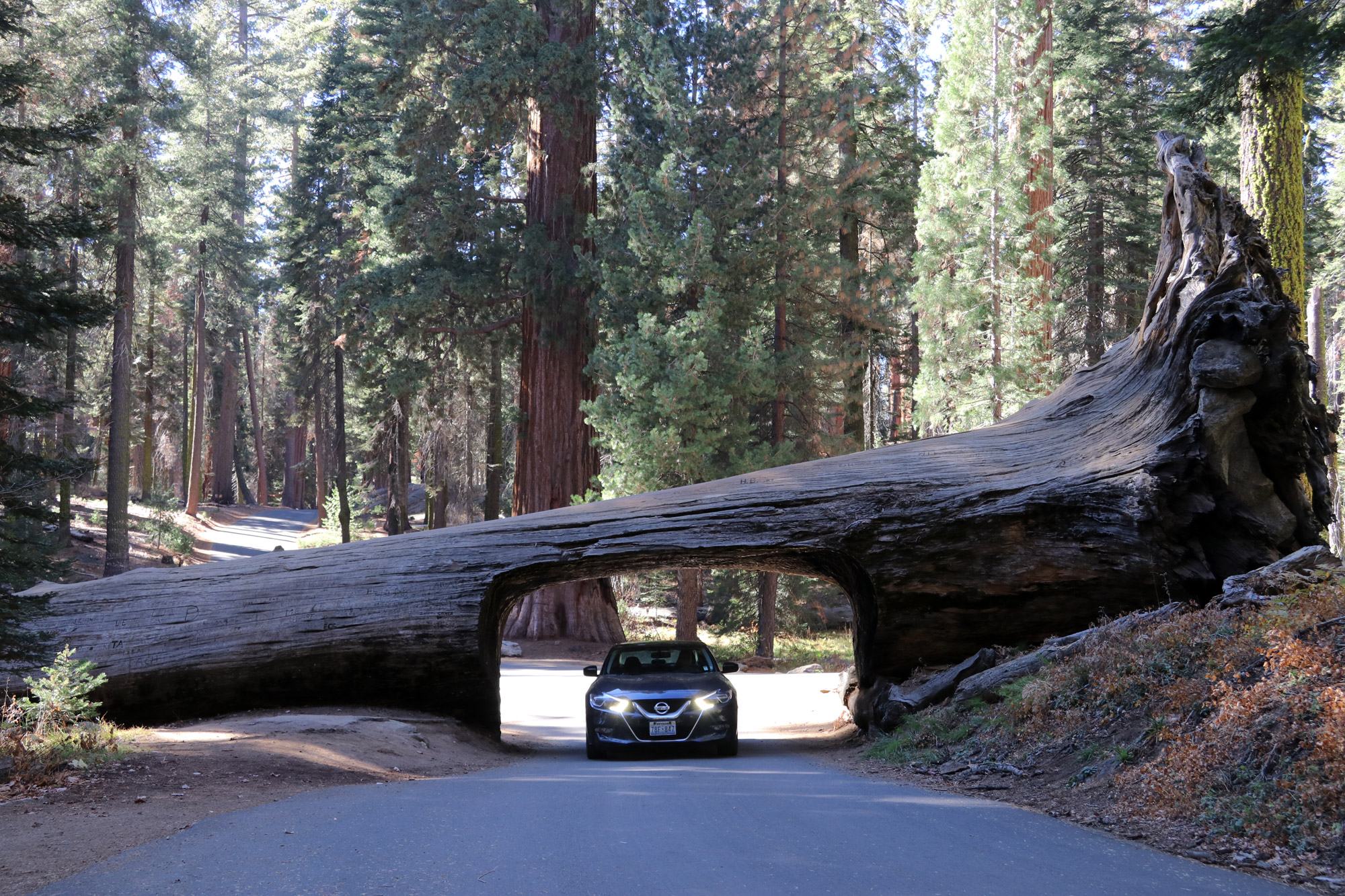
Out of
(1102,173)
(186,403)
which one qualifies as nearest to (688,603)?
(1102,173)

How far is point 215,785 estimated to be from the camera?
7.71m

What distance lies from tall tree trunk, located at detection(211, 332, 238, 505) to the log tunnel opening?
153 ft

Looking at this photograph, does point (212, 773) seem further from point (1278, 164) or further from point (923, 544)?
point (1278, 164)

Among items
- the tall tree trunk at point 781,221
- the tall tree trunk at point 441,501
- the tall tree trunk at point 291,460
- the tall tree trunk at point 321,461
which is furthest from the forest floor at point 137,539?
the tall tree trunk at point 291,460

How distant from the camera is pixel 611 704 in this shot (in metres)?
10.7

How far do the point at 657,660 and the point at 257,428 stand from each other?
53.8 m

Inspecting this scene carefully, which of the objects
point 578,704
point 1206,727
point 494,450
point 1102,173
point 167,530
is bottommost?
point 578,704

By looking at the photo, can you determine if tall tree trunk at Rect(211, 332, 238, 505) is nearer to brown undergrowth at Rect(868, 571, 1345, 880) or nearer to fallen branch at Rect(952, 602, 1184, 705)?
fallen branch at Rect(952, 602, 1184, 705)

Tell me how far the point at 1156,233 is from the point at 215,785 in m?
27.2

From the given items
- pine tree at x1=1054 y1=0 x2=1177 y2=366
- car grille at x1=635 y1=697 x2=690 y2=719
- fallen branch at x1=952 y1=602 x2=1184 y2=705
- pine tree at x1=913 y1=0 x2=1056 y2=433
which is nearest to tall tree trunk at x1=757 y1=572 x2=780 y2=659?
pine tree at x1=913 y1=0 x2=1056 y2=433

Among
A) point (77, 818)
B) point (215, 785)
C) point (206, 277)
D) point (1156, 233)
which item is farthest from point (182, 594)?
point (206, 277)

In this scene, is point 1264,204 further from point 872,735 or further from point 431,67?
point 431,67

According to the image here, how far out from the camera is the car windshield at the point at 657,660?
460 inches

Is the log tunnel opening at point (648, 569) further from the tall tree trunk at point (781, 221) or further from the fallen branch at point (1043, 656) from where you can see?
the tall tree trunk at point (781, 221)
